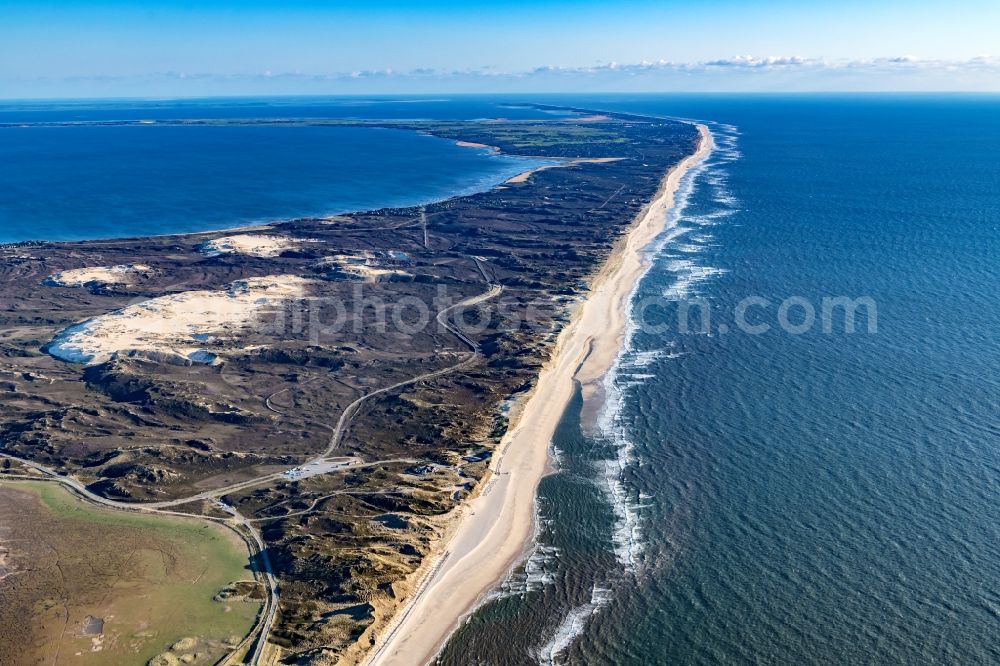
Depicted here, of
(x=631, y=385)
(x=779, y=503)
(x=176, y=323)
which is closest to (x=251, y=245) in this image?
(x=176, y=323)

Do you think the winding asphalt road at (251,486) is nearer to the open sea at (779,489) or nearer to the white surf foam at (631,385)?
the open sea at (779,489)

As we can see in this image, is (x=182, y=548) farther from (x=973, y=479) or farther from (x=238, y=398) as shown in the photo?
(x=973, y=479)

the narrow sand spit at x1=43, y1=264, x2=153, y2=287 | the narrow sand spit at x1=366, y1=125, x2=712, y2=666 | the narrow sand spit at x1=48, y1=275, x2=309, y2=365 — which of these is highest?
the narrow sand spit at x1=43, y1=264, x2=153, y2=287

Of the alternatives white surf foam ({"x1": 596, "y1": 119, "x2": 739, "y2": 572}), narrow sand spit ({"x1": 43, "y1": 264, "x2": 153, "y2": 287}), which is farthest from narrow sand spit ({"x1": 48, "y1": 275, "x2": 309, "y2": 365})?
white surf foam ({"x1": 596, "y1": 119, "x2": 739, "y2": 572})

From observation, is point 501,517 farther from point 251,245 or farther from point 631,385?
point 251,245

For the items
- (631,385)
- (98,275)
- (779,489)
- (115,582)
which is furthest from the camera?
(98,275)

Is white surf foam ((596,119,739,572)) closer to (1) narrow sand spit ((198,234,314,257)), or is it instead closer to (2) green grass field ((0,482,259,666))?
(2) green grass field ((0,482,259,666))
